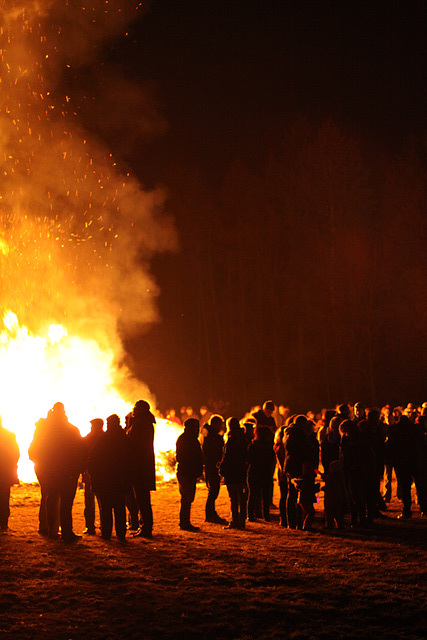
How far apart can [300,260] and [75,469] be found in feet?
95.6

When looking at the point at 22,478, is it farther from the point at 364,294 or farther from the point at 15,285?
the point at 364,294

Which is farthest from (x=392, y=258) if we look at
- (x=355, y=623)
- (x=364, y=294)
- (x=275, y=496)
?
(x=355, y=623)

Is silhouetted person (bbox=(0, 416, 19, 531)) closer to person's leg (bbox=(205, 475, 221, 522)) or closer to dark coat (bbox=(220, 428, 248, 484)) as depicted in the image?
person's leg (bbox=(205, 475, 221, 522))

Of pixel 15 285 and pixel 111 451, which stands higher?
pixel 15 285

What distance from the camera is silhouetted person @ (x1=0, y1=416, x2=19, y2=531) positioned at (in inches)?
445

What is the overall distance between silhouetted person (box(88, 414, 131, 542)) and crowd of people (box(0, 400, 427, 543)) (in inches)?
0.6

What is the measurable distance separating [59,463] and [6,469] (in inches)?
74.6

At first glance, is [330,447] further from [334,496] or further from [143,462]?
[143,462]

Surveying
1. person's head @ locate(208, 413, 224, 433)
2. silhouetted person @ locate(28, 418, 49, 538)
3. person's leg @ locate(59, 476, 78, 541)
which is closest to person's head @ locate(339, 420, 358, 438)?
person's head @ locate(208, 413, 224, 433)

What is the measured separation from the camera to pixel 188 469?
36.6 feet

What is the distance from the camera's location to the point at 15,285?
25922mm

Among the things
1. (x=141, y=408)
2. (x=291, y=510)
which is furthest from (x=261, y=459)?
(x=141, y=408)

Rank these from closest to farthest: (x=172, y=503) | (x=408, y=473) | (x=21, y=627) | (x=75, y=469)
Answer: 1. (x=21, y=627)
2. (x=75, y=469)
3. (x=408, y=473)
4. (x=172, y=503)

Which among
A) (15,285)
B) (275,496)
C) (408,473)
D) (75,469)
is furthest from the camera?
(15,285)
